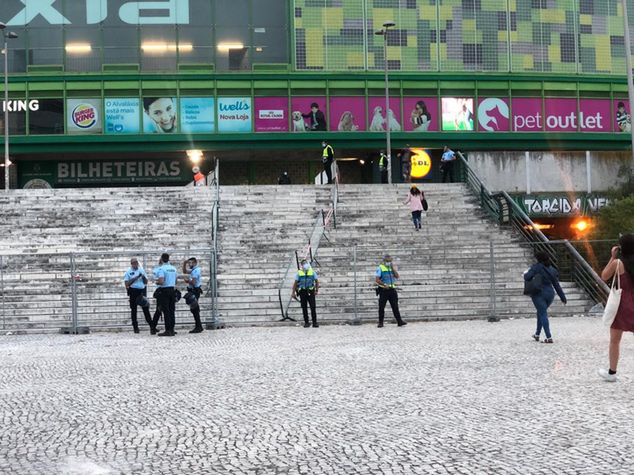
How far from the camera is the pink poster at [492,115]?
131ft

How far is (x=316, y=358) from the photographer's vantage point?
1192cm

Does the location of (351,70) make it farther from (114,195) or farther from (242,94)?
(114,195)

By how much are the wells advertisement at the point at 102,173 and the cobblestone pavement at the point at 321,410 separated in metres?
27.7

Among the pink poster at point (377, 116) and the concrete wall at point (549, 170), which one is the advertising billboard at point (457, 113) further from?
the concrete wall at point (549, 170)

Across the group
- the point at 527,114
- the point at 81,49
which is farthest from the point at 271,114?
the point at 527,114

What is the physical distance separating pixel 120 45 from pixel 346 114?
11.0 metres

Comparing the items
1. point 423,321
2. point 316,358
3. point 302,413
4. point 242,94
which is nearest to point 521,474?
point 302,413

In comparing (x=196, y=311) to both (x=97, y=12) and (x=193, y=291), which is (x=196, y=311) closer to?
(x=193, y=291)

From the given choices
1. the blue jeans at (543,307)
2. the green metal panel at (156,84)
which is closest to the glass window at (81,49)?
the green metal panel at (156,84)

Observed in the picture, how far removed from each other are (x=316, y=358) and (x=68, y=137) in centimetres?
2910

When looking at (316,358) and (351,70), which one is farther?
(351,70)

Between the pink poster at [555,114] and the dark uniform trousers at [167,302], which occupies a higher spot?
the pink poster at [555,114]

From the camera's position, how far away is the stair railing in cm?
2000

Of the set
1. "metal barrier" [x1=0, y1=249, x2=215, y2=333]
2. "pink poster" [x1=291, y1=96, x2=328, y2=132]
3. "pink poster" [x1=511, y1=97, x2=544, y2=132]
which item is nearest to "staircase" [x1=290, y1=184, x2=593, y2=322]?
"metal barrier" [x1=0, y1=249, x2=215, y2=333]
